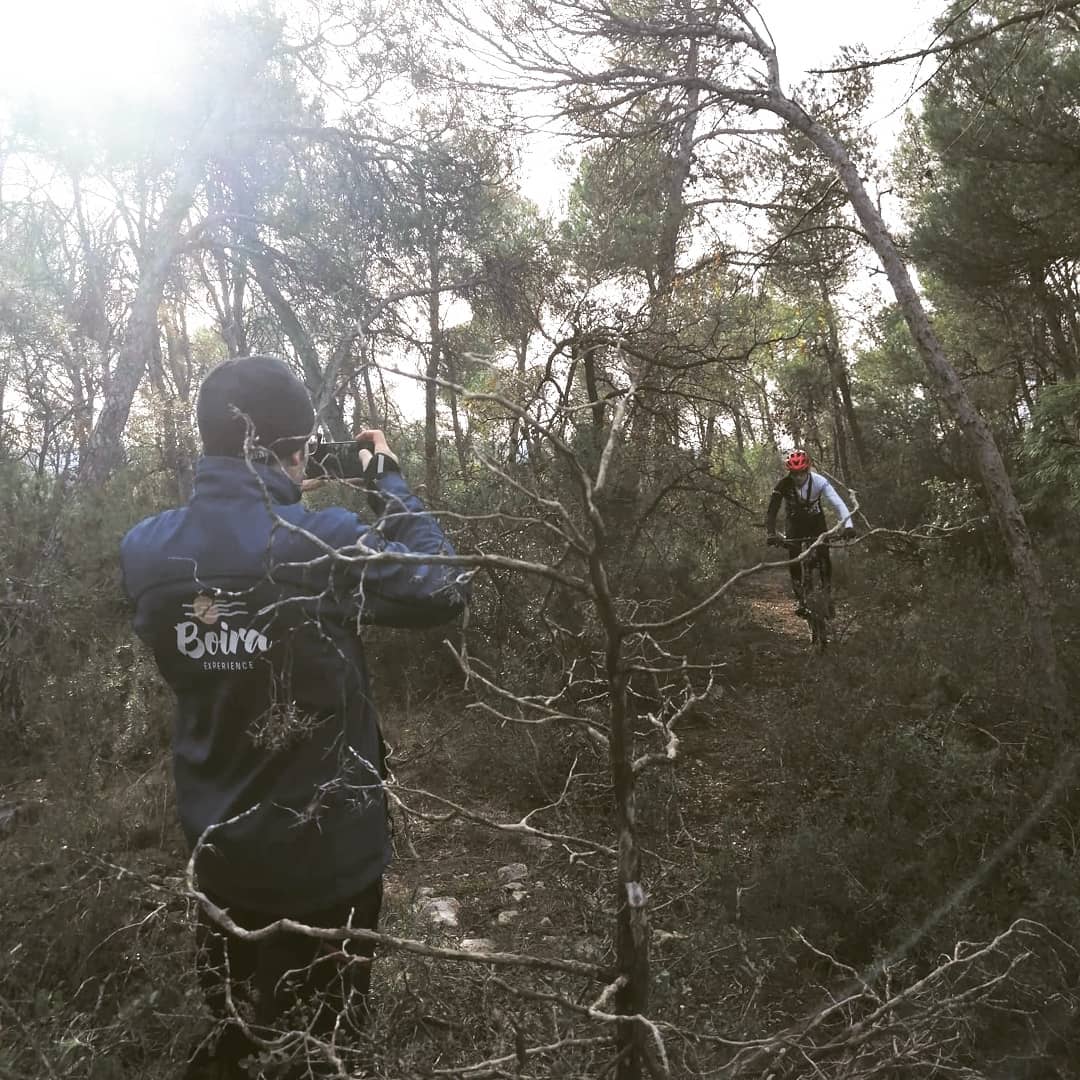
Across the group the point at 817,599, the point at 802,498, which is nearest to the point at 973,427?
the point at 817,599

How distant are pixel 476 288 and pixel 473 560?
7377 mm

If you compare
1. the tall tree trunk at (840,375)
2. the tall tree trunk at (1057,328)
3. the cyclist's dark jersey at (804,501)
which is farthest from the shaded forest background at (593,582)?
the tall tree trunk at (840,375)

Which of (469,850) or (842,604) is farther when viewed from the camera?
(842,604)

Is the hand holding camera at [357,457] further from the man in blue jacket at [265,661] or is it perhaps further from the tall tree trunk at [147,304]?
the tall tree trunk at [147,304]

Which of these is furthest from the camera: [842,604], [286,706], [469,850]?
[842,604]

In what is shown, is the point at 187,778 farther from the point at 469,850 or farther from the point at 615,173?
the point at 615,173

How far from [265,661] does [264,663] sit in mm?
89

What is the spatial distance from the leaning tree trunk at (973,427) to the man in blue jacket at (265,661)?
404 cm

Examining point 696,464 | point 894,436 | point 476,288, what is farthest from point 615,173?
point 894,436

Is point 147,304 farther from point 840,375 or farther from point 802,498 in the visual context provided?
point 840,375

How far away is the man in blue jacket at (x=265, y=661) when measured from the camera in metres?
1.75

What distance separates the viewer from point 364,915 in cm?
192

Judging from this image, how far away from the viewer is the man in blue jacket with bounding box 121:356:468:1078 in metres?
1.75

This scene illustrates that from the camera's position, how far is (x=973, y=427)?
500 centimetres
